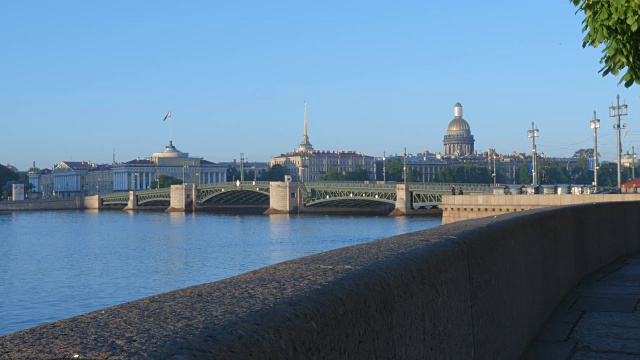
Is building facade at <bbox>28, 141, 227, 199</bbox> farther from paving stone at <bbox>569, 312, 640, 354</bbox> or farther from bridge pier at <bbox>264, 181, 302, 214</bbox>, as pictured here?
paving stone at <bbox>569, 312, 640, 354</bbox>

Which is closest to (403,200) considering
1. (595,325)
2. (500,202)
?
(500,202)

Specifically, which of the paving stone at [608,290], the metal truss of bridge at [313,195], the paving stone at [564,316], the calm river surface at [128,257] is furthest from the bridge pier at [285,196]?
the paving stone at [564,316]

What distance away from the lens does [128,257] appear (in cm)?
4100

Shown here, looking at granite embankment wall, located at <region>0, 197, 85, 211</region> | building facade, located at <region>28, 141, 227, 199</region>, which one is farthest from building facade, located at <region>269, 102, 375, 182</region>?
granite embankment wall, located at <region>0, 197, 85, 211</region>

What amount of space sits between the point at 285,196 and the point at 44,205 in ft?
149

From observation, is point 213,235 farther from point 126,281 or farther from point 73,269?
point 126,281

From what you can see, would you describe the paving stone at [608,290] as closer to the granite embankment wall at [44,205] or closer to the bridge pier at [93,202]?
the bridge pier at [93,202]

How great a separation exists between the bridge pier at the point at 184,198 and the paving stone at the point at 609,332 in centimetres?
9903

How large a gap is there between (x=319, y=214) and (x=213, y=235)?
34.0m

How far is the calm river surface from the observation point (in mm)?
25797

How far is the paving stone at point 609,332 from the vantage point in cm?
521

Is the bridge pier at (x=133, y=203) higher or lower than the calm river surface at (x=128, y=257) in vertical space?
higher

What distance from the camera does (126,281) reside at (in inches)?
1210

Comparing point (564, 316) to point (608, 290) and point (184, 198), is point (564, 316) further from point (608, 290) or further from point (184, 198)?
point (184, 198)
